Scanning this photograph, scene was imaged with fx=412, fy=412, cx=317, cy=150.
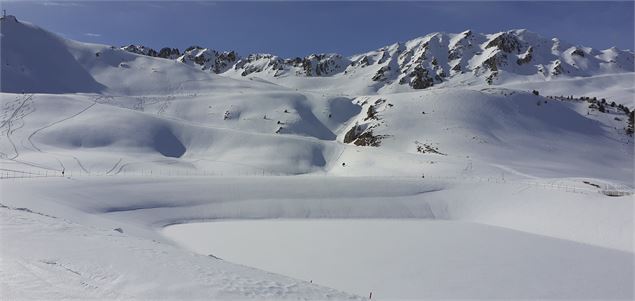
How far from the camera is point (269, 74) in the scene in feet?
575

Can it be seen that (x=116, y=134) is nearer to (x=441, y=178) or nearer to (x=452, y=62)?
(x=441, y=178)

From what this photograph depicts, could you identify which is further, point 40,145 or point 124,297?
point 40,145

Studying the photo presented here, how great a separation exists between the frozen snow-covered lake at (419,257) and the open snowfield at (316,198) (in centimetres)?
12

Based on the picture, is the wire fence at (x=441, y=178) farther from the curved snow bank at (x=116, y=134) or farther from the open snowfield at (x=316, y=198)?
the curved snow bank at (x=116, y=134)

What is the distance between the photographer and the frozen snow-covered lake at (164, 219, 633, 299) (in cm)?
1616

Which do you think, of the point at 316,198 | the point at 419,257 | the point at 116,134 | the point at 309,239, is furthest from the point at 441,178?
the point at 116,134

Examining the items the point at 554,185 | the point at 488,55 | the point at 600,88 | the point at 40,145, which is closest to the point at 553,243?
the point at 554,185

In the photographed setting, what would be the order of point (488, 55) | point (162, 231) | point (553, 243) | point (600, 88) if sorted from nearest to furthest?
point (553, 243), point (162, 231), point (600, 88), point (488, 55)

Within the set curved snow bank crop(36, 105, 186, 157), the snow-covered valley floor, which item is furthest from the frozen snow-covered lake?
curved snow bank crop(36, 105, 186, 157)

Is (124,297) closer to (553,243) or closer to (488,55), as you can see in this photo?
(553,243)

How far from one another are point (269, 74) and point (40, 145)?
132464mm

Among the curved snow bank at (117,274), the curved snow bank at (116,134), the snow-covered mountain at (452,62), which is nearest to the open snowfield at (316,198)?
the curved snow bank at (117,274)

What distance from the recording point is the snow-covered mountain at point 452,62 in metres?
151

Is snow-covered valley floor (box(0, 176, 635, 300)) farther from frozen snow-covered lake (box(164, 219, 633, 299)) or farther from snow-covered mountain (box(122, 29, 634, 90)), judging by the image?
snow-covered mountain (box(122, 29, 634, 90))
